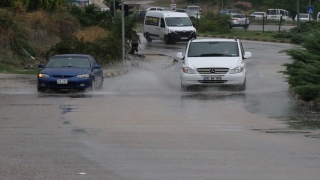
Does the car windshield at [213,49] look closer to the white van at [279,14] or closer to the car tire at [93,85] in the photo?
the car tire at [93,85]

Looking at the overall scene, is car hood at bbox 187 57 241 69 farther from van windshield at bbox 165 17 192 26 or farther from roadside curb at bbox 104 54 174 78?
van windshield at bbox 165 17 192 26

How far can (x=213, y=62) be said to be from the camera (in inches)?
860

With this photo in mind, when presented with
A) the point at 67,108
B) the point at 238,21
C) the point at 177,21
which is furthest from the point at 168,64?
the point at 238,21

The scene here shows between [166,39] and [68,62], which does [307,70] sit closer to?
[68,62]

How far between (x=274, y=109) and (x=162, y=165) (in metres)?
8.20

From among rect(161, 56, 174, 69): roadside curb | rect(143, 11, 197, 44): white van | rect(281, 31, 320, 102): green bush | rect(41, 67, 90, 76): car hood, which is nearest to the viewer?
rect(281, 31, 320, 102): green bush

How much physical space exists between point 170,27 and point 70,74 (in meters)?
26.6

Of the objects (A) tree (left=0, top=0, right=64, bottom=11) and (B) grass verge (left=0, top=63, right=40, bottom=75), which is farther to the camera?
(A) tree (left=0, top=0, right=64, bottom=11)

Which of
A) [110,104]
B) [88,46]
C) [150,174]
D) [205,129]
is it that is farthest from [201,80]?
[150,174]

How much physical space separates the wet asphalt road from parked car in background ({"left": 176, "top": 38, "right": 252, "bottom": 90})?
41cm

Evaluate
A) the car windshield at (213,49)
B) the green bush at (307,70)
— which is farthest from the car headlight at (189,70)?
the green bush at (307,70)

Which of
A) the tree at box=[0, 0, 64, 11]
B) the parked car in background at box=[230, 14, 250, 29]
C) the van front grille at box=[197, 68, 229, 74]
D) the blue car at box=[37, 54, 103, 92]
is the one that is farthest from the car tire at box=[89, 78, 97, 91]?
the parked car in background at box=[230, 14, 250, 29]

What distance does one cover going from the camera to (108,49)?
1271 inches

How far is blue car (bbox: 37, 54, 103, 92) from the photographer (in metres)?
21.8
